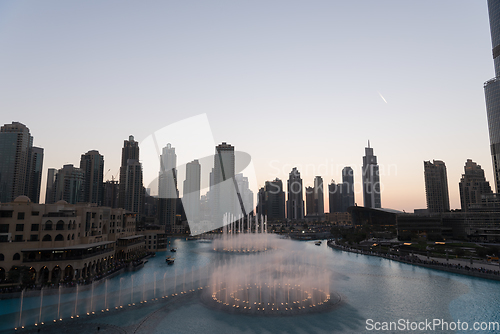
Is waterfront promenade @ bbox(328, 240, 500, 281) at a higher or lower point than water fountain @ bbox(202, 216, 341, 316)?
lower

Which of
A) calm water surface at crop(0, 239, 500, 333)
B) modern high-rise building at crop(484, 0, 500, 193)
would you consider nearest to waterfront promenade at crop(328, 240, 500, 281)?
calm water surface at crop(0, 239, 500, 333)

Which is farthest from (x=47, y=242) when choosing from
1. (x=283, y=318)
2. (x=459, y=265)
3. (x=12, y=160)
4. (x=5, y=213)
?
(x=12, y=160)

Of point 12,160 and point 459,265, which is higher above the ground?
point 12,160

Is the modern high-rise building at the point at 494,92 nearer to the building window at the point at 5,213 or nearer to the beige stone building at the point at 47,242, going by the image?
the beige stone building at the point at 47,242

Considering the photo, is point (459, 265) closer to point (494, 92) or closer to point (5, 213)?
point (5, 213)

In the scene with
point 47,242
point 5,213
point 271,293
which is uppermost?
point 5,213

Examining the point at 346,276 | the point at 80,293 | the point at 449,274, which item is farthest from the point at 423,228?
the point at 80,293

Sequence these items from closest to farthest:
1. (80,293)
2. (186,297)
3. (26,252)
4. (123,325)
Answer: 1. (123,325)
2. (186,297)
3. (80,293)
4. (26,252)

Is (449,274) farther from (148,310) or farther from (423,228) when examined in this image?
(423,228)

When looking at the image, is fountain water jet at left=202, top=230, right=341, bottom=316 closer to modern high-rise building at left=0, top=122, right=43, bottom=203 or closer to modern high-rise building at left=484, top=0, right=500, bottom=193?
modern high-rise building at left=484, top=0, right=500, bottom=193
